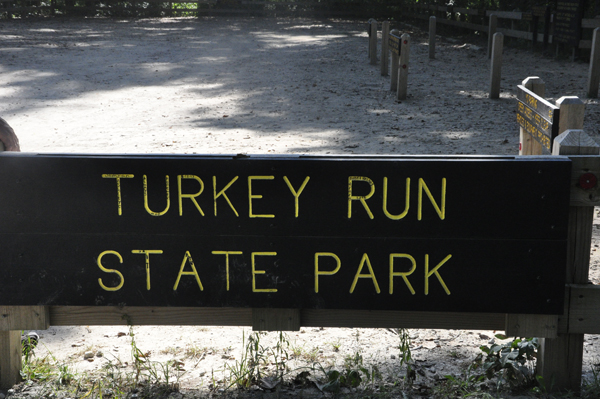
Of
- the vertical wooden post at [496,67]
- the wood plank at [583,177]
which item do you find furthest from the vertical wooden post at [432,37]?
the wood plank at [583,177]

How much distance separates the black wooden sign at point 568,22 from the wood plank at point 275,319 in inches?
600

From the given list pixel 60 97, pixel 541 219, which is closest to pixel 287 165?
pixel 541 219

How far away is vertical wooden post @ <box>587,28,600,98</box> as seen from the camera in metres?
10.4

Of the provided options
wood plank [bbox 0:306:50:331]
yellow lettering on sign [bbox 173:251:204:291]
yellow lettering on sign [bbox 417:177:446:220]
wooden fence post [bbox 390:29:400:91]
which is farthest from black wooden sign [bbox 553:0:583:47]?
wood plank [bbox 0:306:50:331]

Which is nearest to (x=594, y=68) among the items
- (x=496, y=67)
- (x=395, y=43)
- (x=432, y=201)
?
(x=496, y=67)

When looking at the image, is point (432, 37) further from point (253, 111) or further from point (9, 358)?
point (9, 358)

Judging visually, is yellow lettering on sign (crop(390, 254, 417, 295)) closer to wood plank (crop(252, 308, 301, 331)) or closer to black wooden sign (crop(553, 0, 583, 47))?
wood plank (crop(252, 308, 301, 331))

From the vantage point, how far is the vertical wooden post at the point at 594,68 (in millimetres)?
10391

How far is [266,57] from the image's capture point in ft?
58.0

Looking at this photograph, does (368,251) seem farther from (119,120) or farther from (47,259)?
(119,120)

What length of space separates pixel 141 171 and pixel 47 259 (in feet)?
1.92

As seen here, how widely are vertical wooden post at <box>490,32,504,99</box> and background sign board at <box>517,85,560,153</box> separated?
820 centimetres

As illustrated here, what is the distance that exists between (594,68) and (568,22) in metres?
6.02

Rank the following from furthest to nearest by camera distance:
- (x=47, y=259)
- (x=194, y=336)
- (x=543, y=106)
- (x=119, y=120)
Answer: (x=119, y=120)
(x=194, y=336)
(x=543, y=106)
(x=47, y=259)
